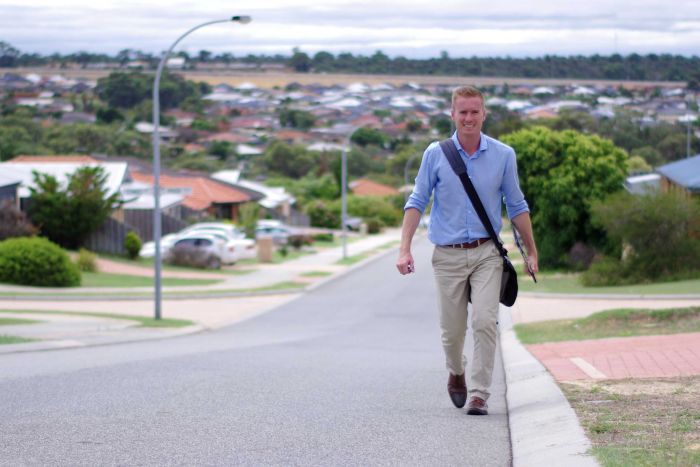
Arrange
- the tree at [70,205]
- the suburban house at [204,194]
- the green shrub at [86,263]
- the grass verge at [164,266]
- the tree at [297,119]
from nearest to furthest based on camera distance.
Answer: the green shrub at [86,263], the tree at [70,205], the grass verge at [164,266], the suburban house at [204,194], the tree at [297,119]

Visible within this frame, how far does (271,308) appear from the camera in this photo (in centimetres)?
3017

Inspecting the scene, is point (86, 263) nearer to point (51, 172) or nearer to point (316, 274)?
point (316, 274)

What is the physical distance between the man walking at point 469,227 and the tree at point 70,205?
34532 mm

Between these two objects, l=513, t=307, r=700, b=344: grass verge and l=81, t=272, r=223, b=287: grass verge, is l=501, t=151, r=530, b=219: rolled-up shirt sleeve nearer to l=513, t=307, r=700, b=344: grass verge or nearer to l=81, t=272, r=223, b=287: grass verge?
l=513, t=307, r=700, b=344: grass verge

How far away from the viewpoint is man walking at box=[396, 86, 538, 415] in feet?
24.9

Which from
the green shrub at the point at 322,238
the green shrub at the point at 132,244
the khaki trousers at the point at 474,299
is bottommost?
the green shrub at the point at 322,238

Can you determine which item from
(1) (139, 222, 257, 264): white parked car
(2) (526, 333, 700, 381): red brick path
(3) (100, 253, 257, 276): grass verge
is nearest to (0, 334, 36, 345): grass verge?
(2) (526, 333, 700, 381): red brick path

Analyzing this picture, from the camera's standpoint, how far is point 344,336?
20.2 metres

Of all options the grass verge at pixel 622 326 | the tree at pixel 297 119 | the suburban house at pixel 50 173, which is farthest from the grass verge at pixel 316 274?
the tree at pixel 297 119

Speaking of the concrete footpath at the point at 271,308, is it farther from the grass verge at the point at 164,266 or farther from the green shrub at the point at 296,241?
the green shrub at the point at 296,241

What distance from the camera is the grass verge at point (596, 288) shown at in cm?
2517

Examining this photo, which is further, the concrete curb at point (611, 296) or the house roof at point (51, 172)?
the house roof at point (51, 172)

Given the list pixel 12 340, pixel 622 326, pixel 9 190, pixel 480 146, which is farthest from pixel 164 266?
pixel 480 146

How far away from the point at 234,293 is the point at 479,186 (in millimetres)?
26921
